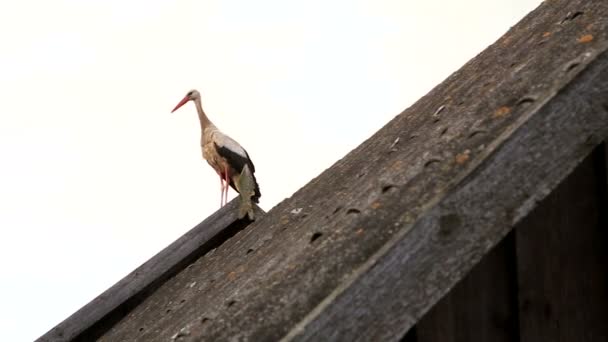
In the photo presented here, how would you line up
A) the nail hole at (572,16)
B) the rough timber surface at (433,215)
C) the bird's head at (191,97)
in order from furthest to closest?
1. the bird's head at (191,97)
2. the nail hole at (572,16)
3. the rough timber surface at (433,215)

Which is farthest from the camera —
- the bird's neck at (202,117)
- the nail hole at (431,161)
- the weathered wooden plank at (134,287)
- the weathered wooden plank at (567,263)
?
the bird's neck at (202,117)

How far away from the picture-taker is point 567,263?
3.80m

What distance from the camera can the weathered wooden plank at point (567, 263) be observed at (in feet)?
12.2

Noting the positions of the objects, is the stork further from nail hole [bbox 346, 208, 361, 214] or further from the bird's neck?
nail hole [bbox 346, 208, 361, 214]

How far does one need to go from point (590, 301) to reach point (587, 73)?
1118 millimetres

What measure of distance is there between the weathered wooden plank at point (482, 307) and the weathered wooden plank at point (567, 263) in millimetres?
36

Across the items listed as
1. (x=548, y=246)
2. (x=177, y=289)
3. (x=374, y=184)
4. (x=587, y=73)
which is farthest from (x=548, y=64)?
(x=177, y=289)

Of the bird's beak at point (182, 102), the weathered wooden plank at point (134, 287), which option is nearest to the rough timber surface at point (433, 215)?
the weathered wooden plank at point (134, 287)

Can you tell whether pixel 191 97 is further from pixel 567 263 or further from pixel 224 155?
pixel 567 263

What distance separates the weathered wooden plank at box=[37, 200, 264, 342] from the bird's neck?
26.5 ft

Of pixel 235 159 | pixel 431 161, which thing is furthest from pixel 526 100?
pixel 235 159

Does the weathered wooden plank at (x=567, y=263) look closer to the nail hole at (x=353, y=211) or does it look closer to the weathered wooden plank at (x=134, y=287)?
the nail hole at (x=353, y=211)

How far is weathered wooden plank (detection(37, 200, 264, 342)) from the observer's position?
28.0 ft

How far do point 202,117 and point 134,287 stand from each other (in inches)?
351
